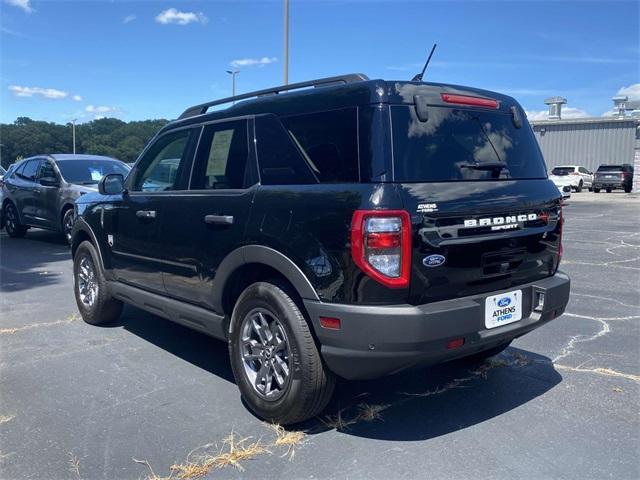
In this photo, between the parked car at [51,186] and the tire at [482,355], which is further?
the parked car at [51,186]

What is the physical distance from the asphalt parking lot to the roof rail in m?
2.05

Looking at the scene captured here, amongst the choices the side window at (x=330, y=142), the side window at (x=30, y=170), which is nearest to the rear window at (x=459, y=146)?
the side window at (x=330, y=142)

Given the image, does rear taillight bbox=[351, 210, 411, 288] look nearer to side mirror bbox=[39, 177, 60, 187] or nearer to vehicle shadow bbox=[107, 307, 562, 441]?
vehicle shadow bbox=[107, 307, 562, 441]

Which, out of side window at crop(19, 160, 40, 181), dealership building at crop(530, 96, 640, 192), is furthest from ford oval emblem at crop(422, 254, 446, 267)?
dealership building at crop(530, 96, 640, 192)

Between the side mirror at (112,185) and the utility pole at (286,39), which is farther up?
the utility pole at (286,39)

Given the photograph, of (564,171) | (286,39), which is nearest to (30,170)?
(286,39)

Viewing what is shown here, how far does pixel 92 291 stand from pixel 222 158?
248cm

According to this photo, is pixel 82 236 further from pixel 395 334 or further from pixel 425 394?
pixel 395 334

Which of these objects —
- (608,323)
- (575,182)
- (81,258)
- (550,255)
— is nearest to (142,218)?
(81,258)

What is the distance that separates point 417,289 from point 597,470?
135 cm

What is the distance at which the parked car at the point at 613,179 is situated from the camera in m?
34.6

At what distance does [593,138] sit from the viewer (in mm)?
42438

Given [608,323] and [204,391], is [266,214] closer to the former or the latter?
[204,391]

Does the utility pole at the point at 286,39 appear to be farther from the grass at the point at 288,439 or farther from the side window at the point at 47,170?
the grass at the point at 288,439
